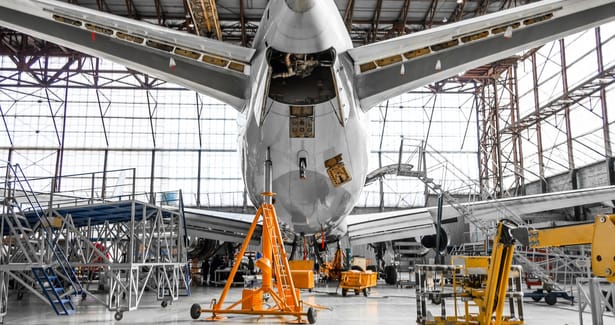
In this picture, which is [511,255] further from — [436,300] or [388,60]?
[436,300]

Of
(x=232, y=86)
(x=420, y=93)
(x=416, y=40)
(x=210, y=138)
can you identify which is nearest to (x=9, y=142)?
(x=210, y=138)

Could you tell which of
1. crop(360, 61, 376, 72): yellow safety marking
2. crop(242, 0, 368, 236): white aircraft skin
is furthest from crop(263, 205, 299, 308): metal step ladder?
crop(360, 61, 376, 72): yellow safety marking

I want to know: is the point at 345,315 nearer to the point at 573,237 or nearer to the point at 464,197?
the point at 573,237

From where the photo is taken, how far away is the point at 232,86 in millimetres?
9570

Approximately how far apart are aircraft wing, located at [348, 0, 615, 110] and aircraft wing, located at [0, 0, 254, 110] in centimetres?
237

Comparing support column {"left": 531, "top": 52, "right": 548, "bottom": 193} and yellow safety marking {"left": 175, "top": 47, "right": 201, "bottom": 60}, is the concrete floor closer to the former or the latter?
yellow safety marking {"left": 175, "top": 47, "right": 201, "bottom": 60}

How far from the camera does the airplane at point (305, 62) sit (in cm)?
734

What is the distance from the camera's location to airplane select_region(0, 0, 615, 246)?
7.34m

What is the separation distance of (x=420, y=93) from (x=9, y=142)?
3549 cm

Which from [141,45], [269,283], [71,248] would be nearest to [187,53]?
[141,45]

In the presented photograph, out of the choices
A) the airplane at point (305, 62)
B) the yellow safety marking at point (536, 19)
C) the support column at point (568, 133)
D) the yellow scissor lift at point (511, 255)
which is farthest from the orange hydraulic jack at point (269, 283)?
the support column at point (568, 133)

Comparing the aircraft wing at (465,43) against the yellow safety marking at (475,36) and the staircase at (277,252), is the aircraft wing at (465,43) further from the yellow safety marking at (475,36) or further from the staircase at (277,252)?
the staircase at (277,252)

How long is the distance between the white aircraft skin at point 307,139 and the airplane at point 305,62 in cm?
2

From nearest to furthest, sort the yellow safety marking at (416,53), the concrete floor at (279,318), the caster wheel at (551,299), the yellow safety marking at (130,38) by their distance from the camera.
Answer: the yellow safety marking at (130,38) < the yellow safety marking at (416,53) < the concrete floor at (279,318) < the caster wheel at (551,299)
